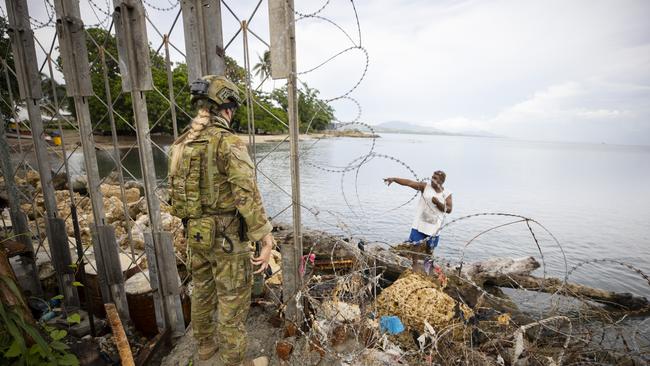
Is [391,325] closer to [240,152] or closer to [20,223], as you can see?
[240,152]

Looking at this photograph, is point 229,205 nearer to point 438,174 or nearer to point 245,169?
point 245,169

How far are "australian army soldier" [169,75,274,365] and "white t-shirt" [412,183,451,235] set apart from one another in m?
4.13

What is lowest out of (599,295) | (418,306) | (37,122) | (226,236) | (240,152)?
(599,295)

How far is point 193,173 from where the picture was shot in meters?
2.41

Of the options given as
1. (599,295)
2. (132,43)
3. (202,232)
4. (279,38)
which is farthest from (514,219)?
(132,43)

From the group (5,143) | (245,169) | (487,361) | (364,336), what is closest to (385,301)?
(364,336)

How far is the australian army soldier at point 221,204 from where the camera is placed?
93.3 inches

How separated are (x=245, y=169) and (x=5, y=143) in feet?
13.9

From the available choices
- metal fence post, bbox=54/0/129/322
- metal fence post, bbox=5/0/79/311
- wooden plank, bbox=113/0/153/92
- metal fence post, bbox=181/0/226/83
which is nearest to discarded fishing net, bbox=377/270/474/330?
metal fence post, bbox=54/0/129/322

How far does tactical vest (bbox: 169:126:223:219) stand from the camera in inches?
93.6

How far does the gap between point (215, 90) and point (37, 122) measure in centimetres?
327

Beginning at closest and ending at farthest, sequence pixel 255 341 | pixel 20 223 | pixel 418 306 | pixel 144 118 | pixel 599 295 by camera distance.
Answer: pixel 144 118 → pixel 255 341 → pixel 418 306 → pixel 20 223 → pixel 599 295

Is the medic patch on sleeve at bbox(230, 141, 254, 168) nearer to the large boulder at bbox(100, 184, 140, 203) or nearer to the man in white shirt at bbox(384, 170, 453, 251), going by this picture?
the man in white shirt at bbox(384, 170, 453, 251)

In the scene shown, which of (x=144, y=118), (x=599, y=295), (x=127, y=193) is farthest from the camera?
(x=127, y=193)
